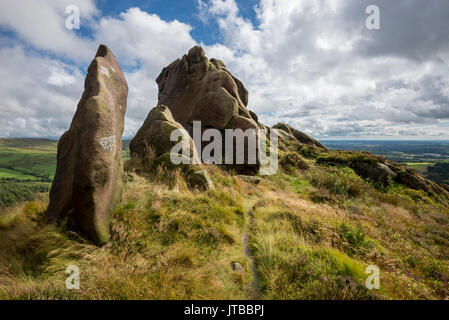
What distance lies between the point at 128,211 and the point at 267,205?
232 inches

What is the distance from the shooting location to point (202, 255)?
4742mm

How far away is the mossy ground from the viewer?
350 centimetres

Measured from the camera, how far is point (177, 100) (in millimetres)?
22750

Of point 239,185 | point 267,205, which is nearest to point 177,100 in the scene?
point 239,185

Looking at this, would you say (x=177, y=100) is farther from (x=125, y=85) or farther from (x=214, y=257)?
(x=214, y=257)

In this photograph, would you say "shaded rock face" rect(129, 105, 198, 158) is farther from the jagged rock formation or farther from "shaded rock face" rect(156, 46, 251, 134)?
"shaded rock face" rect(156, 46, 251, 134)

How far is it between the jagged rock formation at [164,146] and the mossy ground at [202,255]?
934 mm

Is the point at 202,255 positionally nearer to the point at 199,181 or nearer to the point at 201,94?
the point at 199,181

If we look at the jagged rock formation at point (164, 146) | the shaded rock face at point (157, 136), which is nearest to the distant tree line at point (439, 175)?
the jagged rock formation at point (164, 146)

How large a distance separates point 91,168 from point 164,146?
5.23 m

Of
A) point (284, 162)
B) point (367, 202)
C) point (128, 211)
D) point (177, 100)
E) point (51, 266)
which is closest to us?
point (51, 266)

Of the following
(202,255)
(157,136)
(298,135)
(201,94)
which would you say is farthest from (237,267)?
Answer: (298,135)

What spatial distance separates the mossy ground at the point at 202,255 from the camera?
11.5ft

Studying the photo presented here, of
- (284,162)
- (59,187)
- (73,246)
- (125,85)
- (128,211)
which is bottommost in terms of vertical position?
(73,246)
